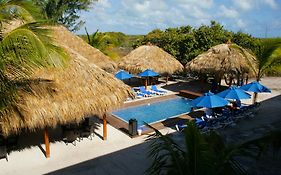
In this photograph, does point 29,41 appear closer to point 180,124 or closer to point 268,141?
point 268,141

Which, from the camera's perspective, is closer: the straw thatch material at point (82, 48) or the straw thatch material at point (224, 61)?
the straw thatch material at point (82, 48)

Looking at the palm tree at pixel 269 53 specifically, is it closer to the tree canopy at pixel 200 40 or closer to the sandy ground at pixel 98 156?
the sandy ground at pixel 98 156

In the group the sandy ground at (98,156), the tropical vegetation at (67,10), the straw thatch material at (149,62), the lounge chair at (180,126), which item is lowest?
the sandy ground at (98,156)

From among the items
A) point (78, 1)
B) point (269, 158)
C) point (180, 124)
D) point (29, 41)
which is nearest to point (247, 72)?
point (180, 124)

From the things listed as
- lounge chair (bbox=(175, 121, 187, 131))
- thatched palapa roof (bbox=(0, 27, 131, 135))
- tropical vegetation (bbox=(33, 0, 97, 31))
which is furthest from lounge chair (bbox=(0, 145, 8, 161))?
tropical vegetation (bbox=(33, 0, 97, 31))

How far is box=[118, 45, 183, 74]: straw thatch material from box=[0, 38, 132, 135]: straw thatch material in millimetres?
10191

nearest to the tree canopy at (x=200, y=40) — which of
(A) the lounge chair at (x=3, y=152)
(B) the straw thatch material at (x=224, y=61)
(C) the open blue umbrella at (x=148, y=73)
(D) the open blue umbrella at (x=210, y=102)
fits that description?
(B) the straw thatch material at (x=224, y=61)

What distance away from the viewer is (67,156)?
9.10 metres

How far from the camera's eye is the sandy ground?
8188 millimetres

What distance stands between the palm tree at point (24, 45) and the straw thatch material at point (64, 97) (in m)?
2.08

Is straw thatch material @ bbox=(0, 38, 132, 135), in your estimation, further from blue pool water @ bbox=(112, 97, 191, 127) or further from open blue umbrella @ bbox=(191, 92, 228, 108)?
blue pool water @ bbox=(112, 97, 191, 127)

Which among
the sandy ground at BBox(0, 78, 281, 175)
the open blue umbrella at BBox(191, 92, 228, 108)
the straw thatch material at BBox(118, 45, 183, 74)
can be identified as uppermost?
the straw thatch material at BBox(118, 45, 183, 74)

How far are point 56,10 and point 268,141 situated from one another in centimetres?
2486

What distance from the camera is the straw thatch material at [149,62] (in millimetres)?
20391
